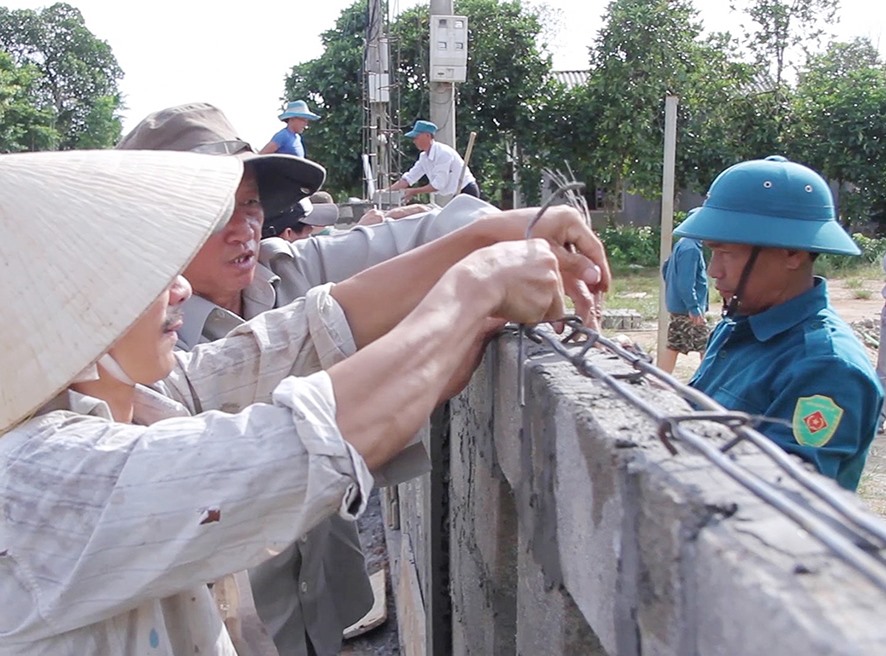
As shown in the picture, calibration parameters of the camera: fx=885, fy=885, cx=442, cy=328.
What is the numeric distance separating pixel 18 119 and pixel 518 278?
44.8 meters

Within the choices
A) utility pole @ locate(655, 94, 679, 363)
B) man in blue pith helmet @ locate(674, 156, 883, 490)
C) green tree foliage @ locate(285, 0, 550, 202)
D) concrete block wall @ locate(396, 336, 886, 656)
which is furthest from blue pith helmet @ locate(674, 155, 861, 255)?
green tree foliage @ locate(285, 0, 550, 202)

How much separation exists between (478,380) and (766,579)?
129 cm

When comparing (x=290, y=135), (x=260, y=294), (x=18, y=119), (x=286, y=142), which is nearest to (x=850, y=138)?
(x=290, y=135)

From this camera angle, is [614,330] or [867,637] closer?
[867,637]

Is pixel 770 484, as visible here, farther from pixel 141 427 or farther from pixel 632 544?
pixel 141 427

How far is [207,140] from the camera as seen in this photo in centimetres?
252

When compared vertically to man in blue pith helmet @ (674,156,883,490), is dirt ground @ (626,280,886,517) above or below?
below

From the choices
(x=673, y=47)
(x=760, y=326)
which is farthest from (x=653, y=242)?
(x=760, y=326)

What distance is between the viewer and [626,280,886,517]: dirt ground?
5.93 m

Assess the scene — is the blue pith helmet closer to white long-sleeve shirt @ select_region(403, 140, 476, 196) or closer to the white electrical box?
the white electrical box

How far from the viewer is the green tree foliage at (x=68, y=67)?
61.0 metres

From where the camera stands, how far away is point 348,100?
24.0 metres

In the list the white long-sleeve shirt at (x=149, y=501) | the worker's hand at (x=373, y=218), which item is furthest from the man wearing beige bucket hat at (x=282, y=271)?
the white long-sleeve shirt at (x=149, y=501)

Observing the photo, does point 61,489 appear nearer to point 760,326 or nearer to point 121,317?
point 121,317
